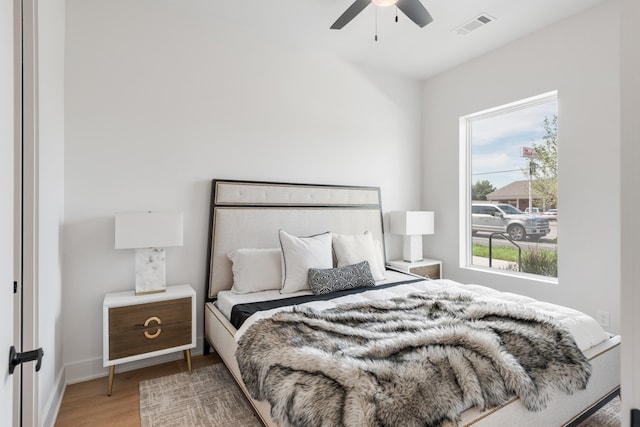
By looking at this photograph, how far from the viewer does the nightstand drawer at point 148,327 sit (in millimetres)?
2252

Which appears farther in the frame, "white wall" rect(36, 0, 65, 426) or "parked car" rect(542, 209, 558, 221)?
"parked car" rect(542, 209, 558, 221)

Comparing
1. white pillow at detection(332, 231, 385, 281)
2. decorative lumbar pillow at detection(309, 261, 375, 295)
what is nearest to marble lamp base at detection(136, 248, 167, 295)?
decorative lumbar pillow at detection(309, 261, 375, 295)

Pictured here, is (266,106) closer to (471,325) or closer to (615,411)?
(471,325)

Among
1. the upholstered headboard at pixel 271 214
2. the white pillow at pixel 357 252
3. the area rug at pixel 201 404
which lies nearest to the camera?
the area rug at pixel 201 404

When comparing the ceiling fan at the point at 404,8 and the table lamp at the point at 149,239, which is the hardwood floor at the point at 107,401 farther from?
the ceiling fan at the point at 404,8

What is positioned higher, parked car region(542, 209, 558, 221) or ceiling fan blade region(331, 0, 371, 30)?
ceiling fan blade region(331, 0, 371, 30)

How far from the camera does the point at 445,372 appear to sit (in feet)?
4.48

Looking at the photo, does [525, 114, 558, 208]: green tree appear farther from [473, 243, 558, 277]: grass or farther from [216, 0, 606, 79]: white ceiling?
[216, 0, 606, 79]: white ceiling

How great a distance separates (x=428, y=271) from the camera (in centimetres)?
393

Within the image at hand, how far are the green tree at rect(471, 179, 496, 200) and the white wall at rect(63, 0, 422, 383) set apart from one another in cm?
150

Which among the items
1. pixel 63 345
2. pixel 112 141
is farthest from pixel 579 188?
pixel 63 345

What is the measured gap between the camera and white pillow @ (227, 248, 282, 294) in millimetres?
2697

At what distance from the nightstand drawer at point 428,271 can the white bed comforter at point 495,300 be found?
911 millimetres

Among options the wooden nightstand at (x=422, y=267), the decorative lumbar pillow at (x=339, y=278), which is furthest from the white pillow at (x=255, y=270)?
the wooden nightstand at (x=422, y=267)
